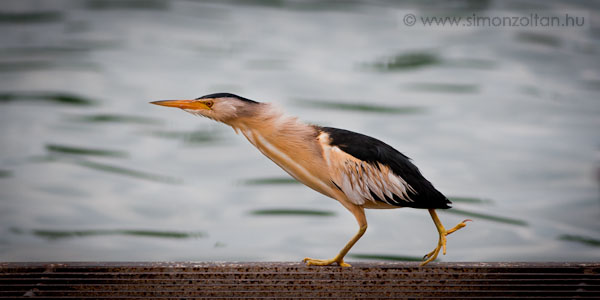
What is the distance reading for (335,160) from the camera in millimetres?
1854

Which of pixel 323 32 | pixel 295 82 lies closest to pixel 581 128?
pixel 295 82

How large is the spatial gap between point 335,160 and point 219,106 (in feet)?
1.10

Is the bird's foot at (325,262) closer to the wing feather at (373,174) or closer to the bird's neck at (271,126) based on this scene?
the wing feather at (373,174)

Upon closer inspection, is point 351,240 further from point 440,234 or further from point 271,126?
point 271,126

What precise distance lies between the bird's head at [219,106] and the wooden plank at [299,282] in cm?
41

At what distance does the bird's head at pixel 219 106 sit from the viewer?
1860 mm

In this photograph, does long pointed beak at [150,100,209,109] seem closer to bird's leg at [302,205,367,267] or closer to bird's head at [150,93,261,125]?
bird's head at [150,93,261,125]

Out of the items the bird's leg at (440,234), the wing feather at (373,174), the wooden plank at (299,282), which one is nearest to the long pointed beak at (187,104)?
the wing feather at (373,174)

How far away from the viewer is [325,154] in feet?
6.15

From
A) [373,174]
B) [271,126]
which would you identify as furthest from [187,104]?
[373,174]

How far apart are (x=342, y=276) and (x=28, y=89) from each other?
17.8ft

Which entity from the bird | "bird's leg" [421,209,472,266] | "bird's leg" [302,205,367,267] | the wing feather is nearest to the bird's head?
the bird

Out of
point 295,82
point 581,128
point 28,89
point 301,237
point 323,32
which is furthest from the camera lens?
point 323,32

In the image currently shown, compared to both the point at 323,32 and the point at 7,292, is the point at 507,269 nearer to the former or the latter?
the point at 7,292
